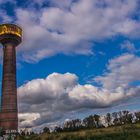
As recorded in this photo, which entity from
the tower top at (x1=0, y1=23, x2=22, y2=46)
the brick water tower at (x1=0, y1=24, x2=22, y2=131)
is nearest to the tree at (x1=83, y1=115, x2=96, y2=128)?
the brick water tower at (x1=0, y1=24, x2=22, y2=131)

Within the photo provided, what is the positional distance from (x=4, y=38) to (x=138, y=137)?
79541 millimetres

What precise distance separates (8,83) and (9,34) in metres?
22.9

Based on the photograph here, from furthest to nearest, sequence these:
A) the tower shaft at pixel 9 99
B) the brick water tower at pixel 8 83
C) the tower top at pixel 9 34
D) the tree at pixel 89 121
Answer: the tree at pixel 89 121 < the tower top at pixel 9 34 < the brick water tower at pixel 8 83 < the tower shaft at pixel 9 99

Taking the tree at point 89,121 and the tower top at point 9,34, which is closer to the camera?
the tower top at point 9,34

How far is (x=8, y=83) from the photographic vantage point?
12381 cm

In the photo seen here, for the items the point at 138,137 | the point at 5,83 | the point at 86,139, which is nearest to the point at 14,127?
the point at 5,83

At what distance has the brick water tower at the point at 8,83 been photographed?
123m

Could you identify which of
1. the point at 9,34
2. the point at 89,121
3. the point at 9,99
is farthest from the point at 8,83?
the point at 89,121

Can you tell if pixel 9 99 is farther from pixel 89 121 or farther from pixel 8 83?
pixel 89 121

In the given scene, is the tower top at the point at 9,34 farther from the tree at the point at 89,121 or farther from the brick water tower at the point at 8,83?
the tree at the point at 89,121

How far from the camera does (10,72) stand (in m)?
126

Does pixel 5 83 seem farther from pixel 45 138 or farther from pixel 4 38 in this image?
pixel 45 138

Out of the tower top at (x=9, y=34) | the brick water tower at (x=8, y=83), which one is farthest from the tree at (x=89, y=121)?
the tower top at (x=9, y=34)

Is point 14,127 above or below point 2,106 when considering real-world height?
below
